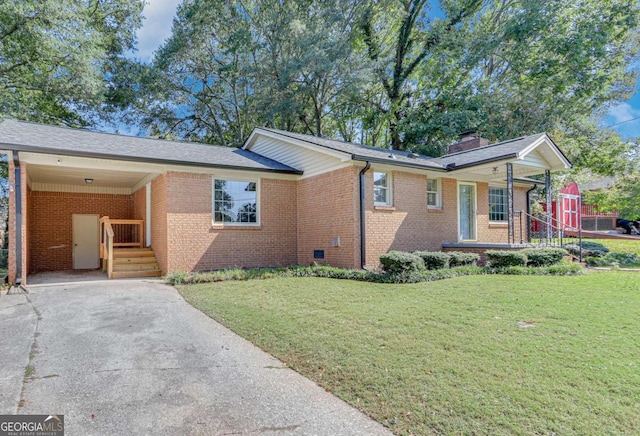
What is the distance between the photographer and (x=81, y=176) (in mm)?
12023

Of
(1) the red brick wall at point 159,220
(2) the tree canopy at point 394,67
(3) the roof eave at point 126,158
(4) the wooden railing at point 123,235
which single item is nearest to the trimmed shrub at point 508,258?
(3) the roof eave at point 126,158

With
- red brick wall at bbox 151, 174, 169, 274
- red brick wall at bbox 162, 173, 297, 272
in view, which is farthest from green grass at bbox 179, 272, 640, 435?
red brick wall at bbox 151, 174, 169, 274

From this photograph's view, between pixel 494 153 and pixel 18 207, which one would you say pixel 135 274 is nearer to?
pixel 18 207

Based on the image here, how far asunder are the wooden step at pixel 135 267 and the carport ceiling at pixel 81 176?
2.90 metres

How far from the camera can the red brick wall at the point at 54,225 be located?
43.4ft

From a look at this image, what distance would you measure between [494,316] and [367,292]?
2705 millimetres

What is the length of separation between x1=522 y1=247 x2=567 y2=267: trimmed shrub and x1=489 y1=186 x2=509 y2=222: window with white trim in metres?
3.89

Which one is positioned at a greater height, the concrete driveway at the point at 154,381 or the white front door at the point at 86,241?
the white front door at the point at 86,241

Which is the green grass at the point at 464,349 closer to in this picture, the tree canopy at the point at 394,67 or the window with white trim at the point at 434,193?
the window with white trim at the point at 434,193

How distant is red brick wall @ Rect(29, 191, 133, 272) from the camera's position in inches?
521

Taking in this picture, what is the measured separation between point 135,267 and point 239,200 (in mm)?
3709

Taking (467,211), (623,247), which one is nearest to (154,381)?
(467,211)

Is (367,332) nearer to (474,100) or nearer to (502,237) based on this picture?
(502,237)

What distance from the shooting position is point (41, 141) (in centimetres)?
931
